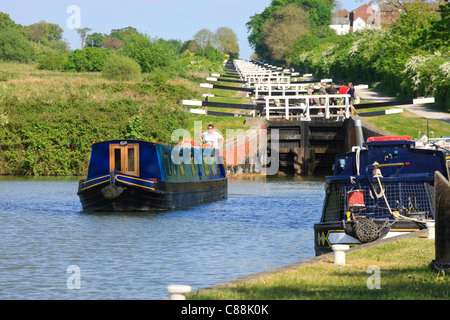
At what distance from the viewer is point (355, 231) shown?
49.1 ft

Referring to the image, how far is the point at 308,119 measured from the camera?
147 feet

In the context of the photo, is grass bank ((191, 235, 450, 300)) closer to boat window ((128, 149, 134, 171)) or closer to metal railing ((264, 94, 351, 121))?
boat window ((128, 149, 134, 171))

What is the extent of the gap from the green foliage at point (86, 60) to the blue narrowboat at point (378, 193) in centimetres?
6751

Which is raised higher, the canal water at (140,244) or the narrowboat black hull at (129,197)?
the narrowboat black hull at (129,197)

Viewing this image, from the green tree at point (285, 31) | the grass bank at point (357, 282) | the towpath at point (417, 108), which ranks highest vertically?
the green tree at point (285, 31)

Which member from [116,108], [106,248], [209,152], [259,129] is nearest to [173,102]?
[116,108]

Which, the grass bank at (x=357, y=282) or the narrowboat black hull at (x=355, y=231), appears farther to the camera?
the narrowboat black hull at (x=355, y=231)

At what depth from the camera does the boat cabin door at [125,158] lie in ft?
87.6

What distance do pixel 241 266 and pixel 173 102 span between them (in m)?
39.7

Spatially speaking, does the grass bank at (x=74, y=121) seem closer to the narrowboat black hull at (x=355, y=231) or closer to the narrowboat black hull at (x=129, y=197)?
the narrowboat black hull at (x=129, y=197)

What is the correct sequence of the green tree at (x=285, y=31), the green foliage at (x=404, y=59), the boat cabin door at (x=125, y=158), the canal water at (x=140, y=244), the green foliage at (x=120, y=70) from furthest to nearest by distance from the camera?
1. the green tree at (x=285, y=31)
2. the green foliage at (x=120, y=70)
3. the green foliage at (x=404, y=59)
4. the boat cabin door at (x=125, y=158)
5. the canal water at (x=140, y=244)

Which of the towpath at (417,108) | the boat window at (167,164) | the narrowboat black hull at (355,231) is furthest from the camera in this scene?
the towpath at (417,108)

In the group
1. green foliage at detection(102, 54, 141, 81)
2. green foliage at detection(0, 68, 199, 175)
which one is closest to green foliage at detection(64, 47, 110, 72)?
green foliage at detection(102, 54, 141, 81)

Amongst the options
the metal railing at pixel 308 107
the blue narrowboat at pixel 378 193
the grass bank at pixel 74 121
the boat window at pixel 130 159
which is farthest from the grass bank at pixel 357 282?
the metal railing at pixel 308 107
